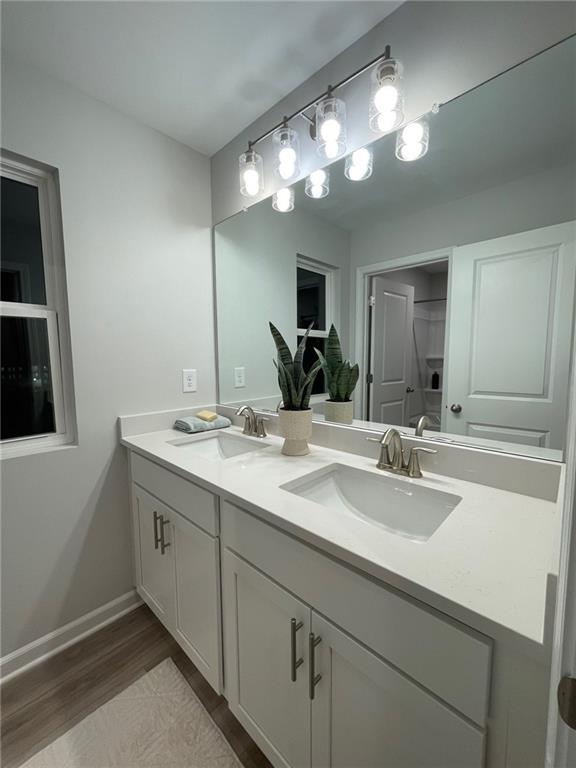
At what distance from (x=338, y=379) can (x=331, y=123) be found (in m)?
0.95

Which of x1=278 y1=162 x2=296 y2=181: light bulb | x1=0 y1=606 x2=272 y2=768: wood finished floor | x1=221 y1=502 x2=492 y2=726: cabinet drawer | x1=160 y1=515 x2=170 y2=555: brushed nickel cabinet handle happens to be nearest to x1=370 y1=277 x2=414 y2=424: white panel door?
x1=278 y1=162 x2=296 y2=181: light bulb

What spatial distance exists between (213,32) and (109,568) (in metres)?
2.26

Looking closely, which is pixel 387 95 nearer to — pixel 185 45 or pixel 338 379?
pixel 185 45

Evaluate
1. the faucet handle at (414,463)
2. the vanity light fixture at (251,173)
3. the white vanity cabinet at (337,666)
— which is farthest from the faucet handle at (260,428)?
the vanity light fixture at (251,173)

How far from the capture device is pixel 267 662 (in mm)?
879

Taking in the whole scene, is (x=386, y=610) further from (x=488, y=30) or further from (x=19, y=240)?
(x=19, y=240)

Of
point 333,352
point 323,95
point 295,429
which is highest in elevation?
point 323,95

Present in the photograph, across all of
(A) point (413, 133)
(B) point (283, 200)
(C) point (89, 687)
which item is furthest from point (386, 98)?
(C) point (89, 687)

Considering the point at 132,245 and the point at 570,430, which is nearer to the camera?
the point at 570,430

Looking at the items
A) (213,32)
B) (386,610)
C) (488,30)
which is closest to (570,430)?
(386,610)

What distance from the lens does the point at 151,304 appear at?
1606 mm

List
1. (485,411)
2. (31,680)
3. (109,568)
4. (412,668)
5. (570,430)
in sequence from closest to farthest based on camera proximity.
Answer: (570,430) < (412,668) < (485,411) < (31,680) < (109,568)

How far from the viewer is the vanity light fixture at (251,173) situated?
57.6 inches

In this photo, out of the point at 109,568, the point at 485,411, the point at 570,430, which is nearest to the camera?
the point at 570,430
